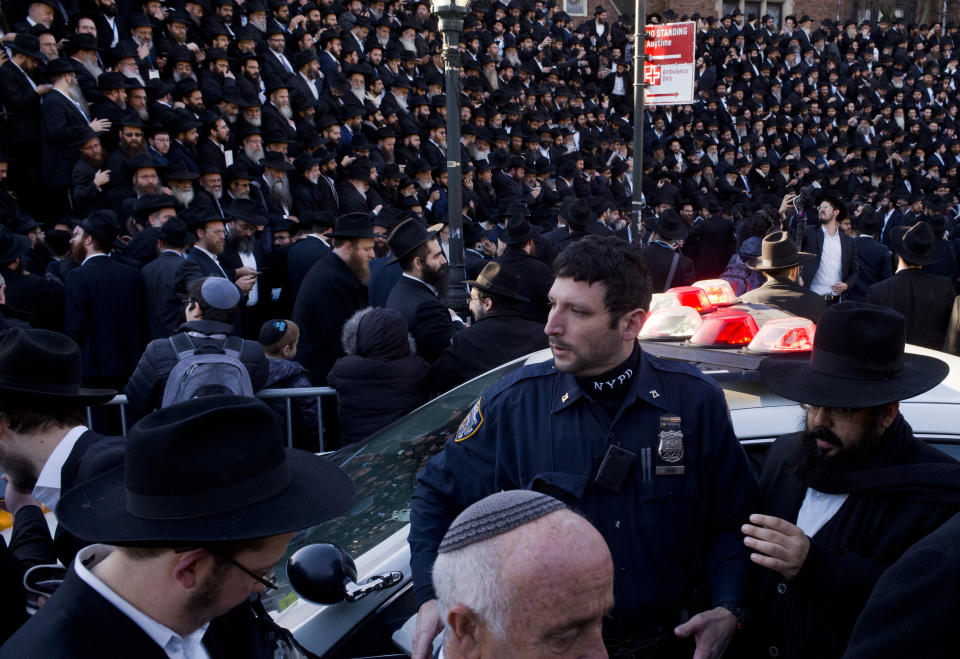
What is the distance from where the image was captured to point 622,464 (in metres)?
2.18

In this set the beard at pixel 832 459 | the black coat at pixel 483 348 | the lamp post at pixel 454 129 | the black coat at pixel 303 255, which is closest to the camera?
the beard at pixel 832 459

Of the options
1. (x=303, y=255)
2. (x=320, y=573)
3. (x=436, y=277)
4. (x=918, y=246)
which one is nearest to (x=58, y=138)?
(x=303, y=255)

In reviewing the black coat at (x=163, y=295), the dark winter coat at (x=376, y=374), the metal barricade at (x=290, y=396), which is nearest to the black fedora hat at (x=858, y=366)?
the dark winter coat at (x=376, y=374)

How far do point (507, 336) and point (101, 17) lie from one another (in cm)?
→ 773

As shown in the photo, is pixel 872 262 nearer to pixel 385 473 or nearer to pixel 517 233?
pixel 517 233

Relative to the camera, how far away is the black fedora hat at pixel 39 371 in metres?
2.63

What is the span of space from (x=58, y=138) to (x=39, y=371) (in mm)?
6285

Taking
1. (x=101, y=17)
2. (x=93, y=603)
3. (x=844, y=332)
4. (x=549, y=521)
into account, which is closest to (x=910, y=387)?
(x=844, y=332)

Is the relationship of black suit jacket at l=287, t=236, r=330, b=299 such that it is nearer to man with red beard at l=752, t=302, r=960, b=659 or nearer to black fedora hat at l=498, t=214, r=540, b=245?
black fedora hat at l=498, t=214, r=540, b=245

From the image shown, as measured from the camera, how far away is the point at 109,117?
27.4 ft

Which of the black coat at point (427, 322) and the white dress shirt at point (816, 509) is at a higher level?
the white dress shirt at point (816, 509)

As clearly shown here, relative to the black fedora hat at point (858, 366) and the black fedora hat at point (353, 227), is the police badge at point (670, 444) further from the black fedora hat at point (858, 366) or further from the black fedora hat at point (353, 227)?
the black fedora hat at point (353, 227)

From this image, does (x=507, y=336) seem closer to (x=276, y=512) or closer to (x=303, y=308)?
(x=303, y=308)

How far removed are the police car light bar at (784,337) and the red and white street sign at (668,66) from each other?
7.79m
